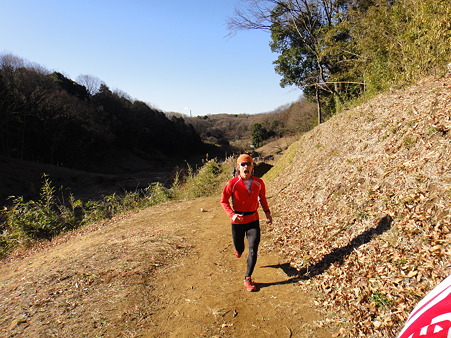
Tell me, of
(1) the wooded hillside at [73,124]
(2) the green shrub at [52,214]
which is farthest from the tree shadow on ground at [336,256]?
(1) the wooded hillside at [73,124]

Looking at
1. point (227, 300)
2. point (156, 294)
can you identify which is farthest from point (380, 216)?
point (156, 294)

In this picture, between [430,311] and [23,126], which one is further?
[23,126]

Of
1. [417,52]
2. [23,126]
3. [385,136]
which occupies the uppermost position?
[23,126]

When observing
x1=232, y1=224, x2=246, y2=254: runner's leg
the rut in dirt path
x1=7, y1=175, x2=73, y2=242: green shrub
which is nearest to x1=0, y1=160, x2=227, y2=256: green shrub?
x1=7, y1=175, x2=73, y2=242: green shrub

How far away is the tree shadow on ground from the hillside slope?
17mm

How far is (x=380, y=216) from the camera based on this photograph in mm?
4148

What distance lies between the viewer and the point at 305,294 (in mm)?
3637

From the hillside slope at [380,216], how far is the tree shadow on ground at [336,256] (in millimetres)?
17

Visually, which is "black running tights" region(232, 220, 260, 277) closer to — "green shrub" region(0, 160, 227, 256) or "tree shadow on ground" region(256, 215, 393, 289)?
"tree shadow on ground" region(256, 215, 393, 289)

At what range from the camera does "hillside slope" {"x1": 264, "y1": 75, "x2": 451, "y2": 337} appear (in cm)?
298

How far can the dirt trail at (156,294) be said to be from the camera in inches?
125

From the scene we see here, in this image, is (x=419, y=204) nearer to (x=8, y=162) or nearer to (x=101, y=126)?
(x=8, y=162)

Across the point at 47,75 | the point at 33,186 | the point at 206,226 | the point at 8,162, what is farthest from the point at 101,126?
the point at 206,226

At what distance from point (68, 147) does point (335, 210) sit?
3181 centimetres
